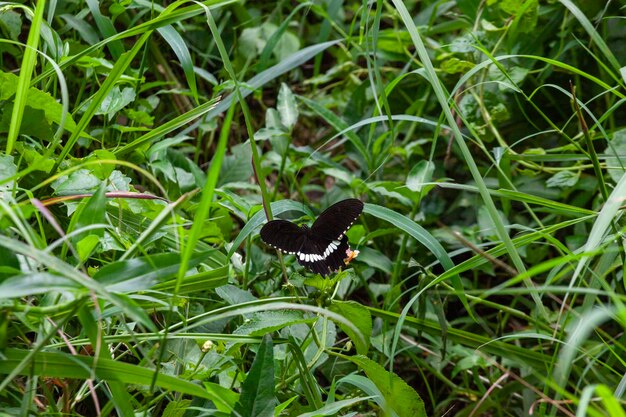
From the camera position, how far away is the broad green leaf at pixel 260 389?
3.37ft

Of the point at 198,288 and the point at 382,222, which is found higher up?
the point at 198,288

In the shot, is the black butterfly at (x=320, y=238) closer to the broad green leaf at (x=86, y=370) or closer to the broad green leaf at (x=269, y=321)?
the broad green leaf at (x=269, y=321)

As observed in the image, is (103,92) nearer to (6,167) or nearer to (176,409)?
(6,167)

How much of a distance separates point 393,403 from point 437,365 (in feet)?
1.83

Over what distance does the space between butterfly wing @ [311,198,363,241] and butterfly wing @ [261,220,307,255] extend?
0.03m

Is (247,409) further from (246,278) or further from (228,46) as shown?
(228,46)

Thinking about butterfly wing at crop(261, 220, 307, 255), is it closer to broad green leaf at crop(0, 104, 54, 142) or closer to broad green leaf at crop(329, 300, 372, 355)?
broad green leaf at crop(329, 300, 372, 355)

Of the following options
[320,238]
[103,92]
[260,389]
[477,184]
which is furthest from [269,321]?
[103,92]

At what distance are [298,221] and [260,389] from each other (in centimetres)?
64

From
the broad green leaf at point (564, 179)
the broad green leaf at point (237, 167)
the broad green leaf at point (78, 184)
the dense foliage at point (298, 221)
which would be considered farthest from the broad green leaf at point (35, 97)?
the broad green leaf at point (564, 179)

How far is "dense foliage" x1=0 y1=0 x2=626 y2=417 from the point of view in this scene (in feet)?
3.13

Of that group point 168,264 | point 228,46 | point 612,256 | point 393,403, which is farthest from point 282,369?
point 228,46

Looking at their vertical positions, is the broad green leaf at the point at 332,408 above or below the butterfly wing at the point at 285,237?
below

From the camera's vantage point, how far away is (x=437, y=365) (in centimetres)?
172
